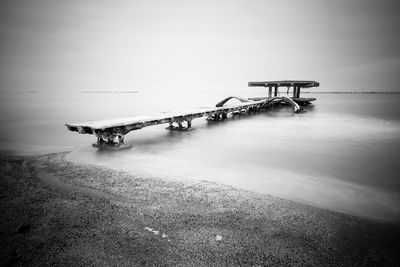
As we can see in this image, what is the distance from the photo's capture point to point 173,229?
2732 mm

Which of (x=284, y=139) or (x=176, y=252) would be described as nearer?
(x=176, y=252)

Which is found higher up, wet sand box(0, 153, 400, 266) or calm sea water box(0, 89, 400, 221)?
wet sand box(0, 153, 400, 266)

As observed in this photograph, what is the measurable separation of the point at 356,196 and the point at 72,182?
541cm

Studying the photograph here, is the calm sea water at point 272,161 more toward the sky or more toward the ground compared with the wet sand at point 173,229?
more toward the ground

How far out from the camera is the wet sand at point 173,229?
2.27 metres

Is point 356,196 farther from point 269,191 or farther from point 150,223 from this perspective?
point 150,223

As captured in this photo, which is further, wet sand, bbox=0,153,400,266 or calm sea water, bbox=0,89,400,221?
calm sea water, bbox=0,89,400,221

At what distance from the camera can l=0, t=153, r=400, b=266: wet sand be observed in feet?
7.44

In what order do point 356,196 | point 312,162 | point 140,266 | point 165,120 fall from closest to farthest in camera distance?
point 140,266, point 356,196, point 312,162, point 165,120

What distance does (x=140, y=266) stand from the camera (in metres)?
2.13

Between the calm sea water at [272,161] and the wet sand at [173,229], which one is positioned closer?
the wet sand at [173,229]

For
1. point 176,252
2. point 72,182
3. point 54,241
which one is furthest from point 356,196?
point 72,182

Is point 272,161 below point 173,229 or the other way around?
below

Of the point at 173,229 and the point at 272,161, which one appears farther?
the point at 272,161
